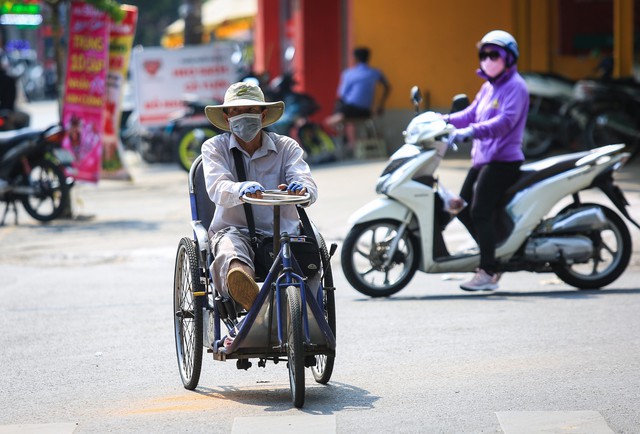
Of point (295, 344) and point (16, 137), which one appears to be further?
point (16, 137)

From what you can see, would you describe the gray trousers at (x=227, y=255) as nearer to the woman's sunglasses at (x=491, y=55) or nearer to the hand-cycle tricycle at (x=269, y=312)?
the hand-cycle tricycle at (x=269, y=312)

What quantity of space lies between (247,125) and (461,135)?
312cm

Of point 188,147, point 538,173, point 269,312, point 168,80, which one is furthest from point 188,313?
point 168,80

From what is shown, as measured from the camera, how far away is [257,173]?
6984 millimetres

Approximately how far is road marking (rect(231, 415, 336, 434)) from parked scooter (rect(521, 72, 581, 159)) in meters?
13.1

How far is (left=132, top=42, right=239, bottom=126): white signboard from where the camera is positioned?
886 inches

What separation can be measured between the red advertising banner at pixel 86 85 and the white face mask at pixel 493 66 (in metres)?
7.71

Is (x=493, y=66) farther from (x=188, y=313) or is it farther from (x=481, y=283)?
(x=188, y=313)

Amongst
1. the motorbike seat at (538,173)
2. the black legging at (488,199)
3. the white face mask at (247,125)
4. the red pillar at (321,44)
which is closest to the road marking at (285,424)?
the white face mask at (247,125)

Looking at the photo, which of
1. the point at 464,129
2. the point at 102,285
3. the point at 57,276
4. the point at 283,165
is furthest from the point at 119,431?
the point at 57,276

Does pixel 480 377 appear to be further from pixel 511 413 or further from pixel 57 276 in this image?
pixel 57 276

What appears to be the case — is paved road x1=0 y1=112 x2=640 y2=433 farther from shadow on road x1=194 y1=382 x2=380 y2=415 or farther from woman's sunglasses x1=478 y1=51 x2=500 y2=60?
woman's sunglasses x1=478 y1=51 x2=500 y2=60

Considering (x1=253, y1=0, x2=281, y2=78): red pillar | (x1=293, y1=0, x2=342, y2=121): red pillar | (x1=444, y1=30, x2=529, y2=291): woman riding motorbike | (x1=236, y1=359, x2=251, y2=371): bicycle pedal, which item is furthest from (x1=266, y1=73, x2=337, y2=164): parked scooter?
(x1=236, y1=359, x2=251, y2=371): bicycle pedal

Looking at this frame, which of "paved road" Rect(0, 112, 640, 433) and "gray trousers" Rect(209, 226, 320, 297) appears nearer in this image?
"paved road" Rect(0, 112, 640, 433)
